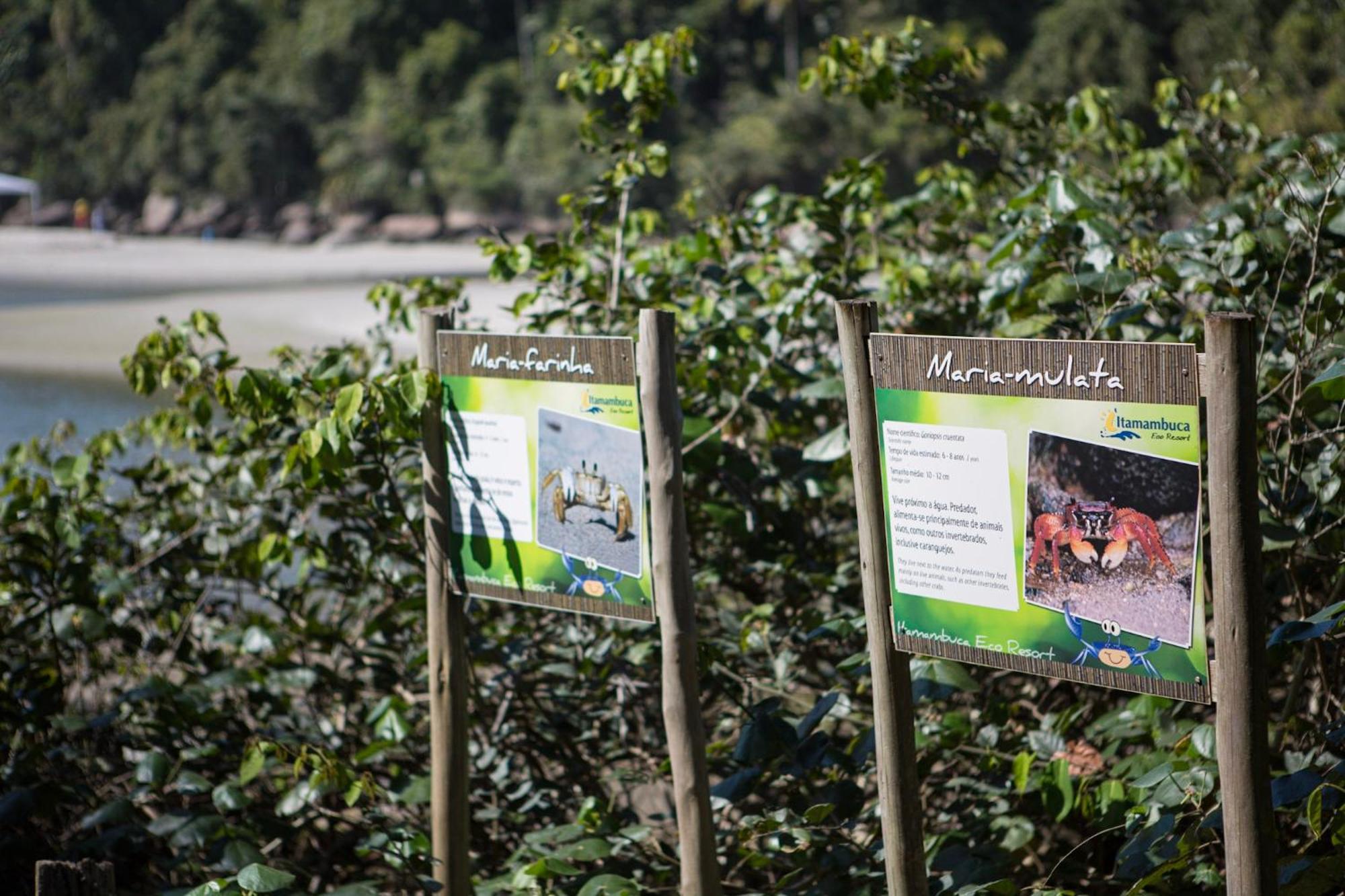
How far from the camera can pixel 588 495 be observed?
2.36m

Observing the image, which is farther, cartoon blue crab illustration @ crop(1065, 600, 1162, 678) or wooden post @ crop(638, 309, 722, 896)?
wooden post @ crop(638, 309, 722, 896)

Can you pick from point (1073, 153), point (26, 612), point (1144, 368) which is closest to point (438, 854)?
point (26, 612)

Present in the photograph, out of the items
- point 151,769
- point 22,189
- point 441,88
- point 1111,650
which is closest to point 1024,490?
point 1111,650

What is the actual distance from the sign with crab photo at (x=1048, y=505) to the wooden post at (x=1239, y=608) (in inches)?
1.8

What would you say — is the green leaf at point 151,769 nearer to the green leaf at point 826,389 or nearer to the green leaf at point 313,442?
the green leaf at point 313,442

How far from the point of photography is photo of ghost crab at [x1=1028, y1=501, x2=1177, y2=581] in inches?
69.6

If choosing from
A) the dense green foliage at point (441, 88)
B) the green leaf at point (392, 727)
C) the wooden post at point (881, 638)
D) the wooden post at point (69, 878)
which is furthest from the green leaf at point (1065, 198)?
the dense green foliage at point (441, 88)

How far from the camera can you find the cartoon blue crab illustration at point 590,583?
2.35m

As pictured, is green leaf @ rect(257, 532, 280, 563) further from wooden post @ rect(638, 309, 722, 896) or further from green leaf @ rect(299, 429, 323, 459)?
wooden post @ rect(638, 309, 722, 896)

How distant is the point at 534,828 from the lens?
10.3 ft

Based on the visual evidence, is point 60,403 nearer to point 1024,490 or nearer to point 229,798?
point 229,798

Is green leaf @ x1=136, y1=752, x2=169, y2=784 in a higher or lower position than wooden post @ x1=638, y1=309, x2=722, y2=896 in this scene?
lower

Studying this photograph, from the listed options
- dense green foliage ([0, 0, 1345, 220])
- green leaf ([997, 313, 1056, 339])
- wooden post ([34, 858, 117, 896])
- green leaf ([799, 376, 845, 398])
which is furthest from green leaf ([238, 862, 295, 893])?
dense green foliage ([0, 0, 1345, 220])

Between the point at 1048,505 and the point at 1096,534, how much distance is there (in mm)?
76
